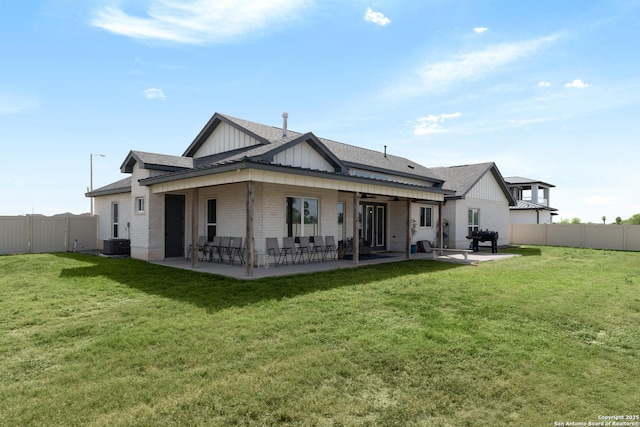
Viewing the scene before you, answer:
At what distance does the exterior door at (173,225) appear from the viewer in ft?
48.8

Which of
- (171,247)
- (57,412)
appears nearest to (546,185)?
(171,247)

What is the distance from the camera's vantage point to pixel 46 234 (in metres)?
18.3

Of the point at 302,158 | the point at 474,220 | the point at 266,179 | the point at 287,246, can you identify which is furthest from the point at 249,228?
the point at 474,220

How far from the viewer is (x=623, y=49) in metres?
10.8

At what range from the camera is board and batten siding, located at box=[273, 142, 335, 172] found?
13.2 m

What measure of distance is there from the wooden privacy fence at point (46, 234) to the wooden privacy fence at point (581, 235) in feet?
94.3

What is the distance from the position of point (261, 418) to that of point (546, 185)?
41298 millimetres

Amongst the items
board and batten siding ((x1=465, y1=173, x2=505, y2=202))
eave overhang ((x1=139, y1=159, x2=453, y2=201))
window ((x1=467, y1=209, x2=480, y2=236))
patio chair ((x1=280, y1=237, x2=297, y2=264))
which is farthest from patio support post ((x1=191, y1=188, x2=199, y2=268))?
window ((x1=467, y1=209, x2=480, y2=236))

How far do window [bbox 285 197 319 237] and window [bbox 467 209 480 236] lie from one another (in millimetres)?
12574

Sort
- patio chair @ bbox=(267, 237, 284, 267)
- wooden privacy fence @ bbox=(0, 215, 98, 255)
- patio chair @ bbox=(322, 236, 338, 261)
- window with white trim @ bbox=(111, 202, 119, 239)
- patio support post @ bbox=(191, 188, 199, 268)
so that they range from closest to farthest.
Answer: patio support post @ bbox=(191, 188, 199, 268) < patio chair @ bbox=(267, 237, 284, 267) < patio chair @ bbox=(322, 236, 338, 261) < wooden privacy fence @ bbox=(0, 215, 98, 255) < window with white trim @ bbox=(111, 202, 119, 239)

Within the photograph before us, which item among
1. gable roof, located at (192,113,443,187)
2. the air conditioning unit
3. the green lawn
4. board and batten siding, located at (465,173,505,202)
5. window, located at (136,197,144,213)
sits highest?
gable roof, located at (192,113,443,187)

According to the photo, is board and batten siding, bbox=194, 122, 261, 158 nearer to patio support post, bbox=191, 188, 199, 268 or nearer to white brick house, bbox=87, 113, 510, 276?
white brick house, bbox=87, 113, 510, 276

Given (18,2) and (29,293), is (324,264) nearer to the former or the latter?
(29,293)

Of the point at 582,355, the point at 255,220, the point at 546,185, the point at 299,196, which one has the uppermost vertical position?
the point at 546,185
